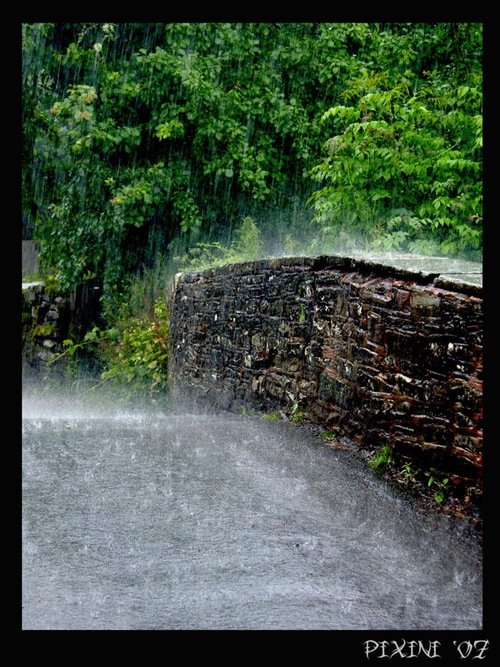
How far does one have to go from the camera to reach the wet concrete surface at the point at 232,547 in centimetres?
345

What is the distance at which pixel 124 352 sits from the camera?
15.2 m

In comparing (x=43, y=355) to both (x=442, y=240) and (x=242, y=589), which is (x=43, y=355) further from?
(x=242, y=589)

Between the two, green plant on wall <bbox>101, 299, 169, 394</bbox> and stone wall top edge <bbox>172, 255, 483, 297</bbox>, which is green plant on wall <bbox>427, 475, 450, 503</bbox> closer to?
stone wall top edge <bbox>172, 255, 483, 297</bbox>

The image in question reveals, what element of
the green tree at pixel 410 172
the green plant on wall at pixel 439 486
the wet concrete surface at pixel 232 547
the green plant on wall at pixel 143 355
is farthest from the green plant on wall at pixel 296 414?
the green plant on wall at pixel 143 355

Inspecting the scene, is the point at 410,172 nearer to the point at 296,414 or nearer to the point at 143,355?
the point at 296,414

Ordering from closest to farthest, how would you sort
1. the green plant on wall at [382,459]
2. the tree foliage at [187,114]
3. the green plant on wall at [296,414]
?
the green plant on wall at [382,459] < the green plant on wall at [296,414] < the tree foliage at [187,114]

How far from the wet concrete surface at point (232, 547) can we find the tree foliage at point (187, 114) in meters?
8.22

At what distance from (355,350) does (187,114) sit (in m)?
8.80

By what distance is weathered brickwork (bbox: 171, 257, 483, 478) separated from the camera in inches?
190

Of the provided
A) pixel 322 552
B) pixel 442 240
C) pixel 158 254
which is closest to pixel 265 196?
pixel 158 254

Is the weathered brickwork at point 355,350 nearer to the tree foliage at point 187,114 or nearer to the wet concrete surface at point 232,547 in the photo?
the wet concrete surface at point 232,547

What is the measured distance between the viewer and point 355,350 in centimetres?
637

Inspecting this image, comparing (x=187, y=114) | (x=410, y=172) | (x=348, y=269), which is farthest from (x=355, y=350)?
(x=187, y=114)

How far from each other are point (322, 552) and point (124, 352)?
11481 millimetres
